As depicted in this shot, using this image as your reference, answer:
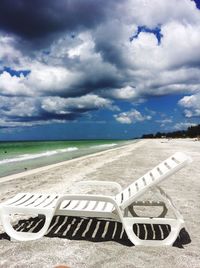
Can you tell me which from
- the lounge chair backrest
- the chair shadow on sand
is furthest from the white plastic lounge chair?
the chair shadow on sand

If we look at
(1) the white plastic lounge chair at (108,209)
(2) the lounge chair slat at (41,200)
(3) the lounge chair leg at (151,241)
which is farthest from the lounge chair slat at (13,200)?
(3) the lounge chair leg at (151,241)

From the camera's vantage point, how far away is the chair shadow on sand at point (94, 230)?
15.8 feet

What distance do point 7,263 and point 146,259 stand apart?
62.0 inches

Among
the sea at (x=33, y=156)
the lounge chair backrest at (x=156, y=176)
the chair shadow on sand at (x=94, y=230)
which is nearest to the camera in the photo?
the lounge chair backrest at (x=156, y=176)

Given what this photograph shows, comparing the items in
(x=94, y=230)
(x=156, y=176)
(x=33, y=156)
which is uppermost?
(x=156, y=176)

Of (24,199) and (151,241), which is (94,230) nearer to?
(151,241)

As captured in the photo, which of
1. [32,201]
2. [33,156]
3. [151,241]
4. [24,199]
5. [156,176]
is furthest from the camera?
[33,156]

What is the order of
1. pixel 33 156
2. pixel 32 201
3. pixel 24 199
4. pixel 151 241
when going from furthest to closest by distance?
1. pixel 33 156
2. pixel 24 199
3. pixel 32 201
4. pixel 151 241

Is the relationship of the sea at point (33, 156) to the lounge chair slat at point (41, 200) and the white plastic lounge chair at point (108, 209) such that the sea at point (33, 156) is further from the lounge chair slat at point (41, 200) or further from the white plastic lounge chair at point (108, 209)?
the white plastic lounge chair at point (108, 209)

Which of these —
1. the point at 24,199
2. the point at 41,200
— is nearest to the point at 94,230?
the point at 41,200

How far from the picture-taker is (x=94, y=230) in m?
5.16

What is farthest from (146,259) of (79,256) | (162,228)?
(162,228)

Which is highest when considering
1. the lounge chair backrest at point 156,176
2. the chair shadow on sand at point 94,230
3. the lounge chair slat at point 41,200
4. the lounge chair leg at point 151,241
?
the lounge chair backrest at point 156,176

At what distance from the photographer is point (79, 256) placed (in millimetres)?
4113
